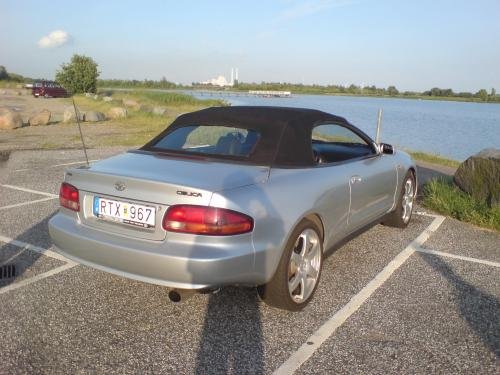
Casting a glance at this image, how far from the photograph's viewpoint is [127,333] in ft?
10.3

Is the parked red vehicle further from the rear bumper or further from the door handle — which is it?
the rear bumper

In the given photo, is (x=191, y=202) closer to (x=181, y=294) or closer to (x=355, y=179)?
(x=181, y=294)

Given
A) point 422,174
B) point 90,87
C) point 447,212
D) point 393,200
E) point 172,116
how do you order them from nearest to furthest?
point 393,200 → point 447,212 → point 422,174 → point 172,116 → point 90,87

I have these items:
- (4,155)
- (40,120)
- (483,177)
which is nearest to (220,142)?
(483,177)

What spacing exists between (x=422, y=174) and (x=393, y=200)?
537cm

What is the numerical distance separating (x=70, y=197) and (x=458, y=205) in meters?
5.32

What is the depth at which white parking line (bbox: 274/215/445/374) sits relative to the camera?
2830mm

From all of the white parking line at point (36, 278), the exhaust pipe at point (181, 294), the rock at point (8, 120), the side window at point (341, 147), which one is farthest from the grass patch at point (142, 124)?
the exhaust pipe at point (181, 294)

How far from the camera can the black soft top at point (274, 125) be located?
3.57m

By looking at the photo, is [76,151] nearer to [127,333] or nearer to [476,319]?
[127,333]

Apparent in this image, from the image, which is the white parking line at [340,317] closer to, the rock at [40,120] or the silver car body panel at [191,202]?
the silver car body panel at [191,202]

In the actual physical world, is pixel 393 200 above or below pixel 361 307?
above

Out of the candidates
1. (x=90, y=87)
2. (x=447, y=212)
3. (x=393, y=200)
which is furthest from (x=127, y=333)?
(x=90, y=87)

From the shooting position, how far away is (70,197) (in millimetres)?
3451
